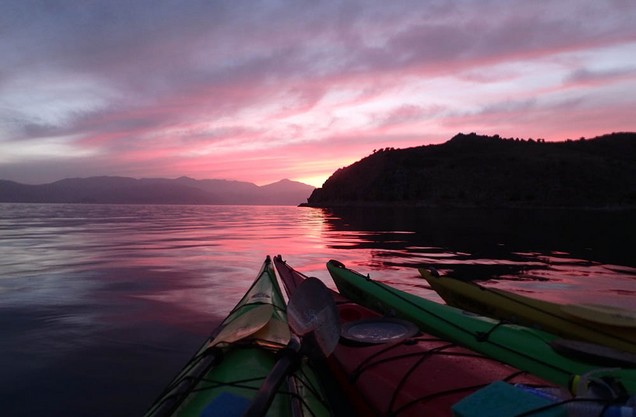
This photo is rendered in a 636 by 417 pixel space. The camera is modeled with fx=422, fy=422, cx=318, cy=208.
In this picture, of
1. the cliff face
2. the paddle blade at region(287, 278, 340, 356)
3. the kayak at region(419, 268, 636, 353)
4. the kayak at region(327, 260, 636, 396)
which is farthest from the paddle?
the cliff face

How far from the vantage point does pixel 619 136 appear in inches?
4414

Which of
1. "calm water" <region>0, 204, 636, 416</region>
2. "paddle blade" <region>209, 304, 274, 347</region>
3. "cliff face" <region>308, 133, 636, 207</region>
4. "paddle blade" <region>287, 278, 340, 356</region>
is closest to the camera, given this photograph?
"paddle blade" <region>287, 278, 340, 356</region>

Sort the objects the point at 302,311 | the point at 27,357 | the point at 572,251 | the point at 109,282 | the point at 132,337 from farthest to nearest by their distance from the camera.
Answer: the point at 572,251 → the point at 109,282 → the point at 132,337 → the point at 27,357 → the point at 302,311

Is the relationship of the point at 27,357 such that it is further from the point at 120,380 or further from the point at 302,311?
the point at 302,311

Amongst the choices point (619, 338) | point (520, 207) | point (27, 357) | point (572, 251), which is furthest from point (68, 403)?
point (520, 207)

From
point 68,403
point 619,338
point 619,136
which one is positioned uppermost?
point 619,136

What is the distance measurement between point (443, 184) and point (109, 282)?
76.7m

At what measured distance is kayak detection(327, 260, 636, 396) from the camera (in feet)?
12.0

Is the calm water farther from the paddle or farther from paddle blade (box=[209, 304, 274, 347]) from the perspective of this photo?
the paddle

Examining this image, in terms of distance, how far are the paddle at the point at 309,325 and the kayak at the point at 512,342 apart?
1.74 metres

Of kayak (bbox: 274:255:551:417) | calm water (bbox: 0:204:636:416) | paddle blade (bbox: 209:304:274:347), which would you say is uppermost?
paddle blade (bbox: 209:304:274:347)

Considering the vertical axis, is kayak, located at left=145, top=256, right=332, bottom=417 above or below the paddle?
below

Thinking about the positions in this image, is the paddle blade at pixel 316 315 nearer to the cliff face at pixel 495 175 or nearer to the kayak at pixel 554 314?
the kayak at pixel 554 314

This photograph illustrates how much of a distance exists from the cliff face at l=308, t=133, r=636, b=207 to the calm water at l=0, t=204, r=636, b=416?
5235cm
